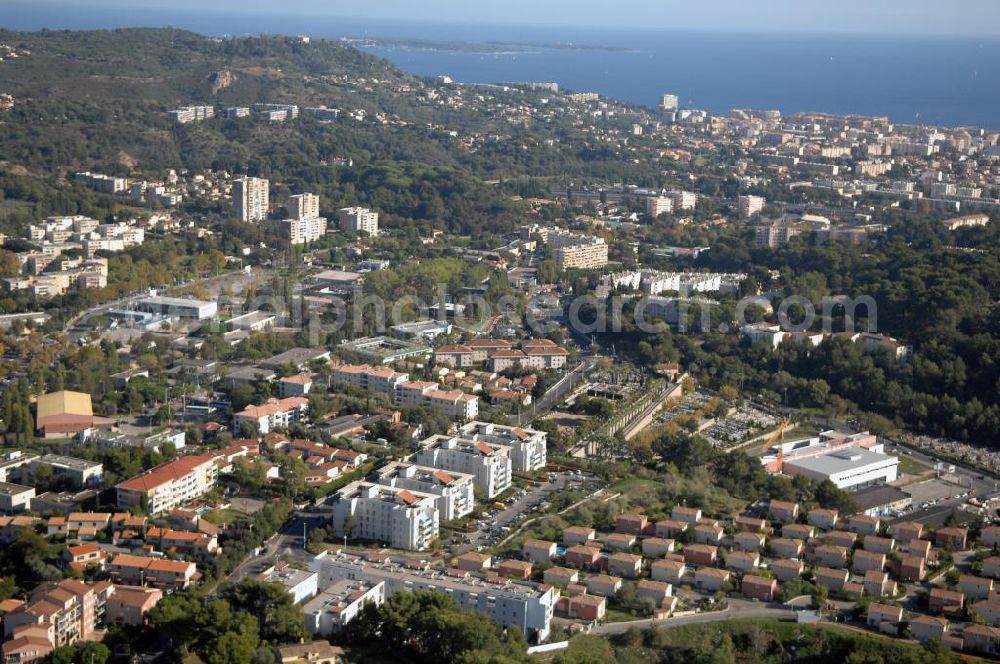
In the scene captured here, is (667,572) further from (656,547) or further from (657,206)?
(657,206)

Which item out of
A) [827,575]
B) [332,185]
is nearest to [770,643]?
[827,575]

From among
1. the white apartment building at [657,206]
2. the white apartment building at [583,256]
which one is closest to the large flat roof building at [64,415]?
the white apartment building at [583,256]

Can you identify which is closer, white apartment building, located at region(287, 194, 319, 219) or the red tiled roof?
the red tiled roof

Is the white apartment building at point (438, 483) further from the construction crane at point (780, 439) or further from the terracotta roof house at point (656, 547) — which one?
the construction crane at point (780, 439)

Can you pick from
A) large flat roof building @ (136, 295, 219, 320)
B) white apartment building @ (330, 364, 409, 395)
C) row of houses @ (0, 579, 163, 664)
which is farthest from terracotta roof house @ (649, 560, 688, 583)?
large flat roof building @ (136, 295, 219, 320)

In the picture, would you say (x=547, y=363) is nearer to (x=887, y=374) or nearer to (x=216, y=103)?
(x=887, y=374)

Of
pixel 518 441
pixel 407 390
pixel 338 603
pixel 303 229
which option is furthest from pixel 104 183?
pixel 338 603

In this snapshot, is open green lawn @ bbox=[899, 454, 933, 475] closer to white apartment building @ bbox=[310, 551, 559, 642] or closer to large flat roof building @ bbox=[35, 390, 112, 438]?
white apartment building @ bbox=[310, 551, 559, 642]
